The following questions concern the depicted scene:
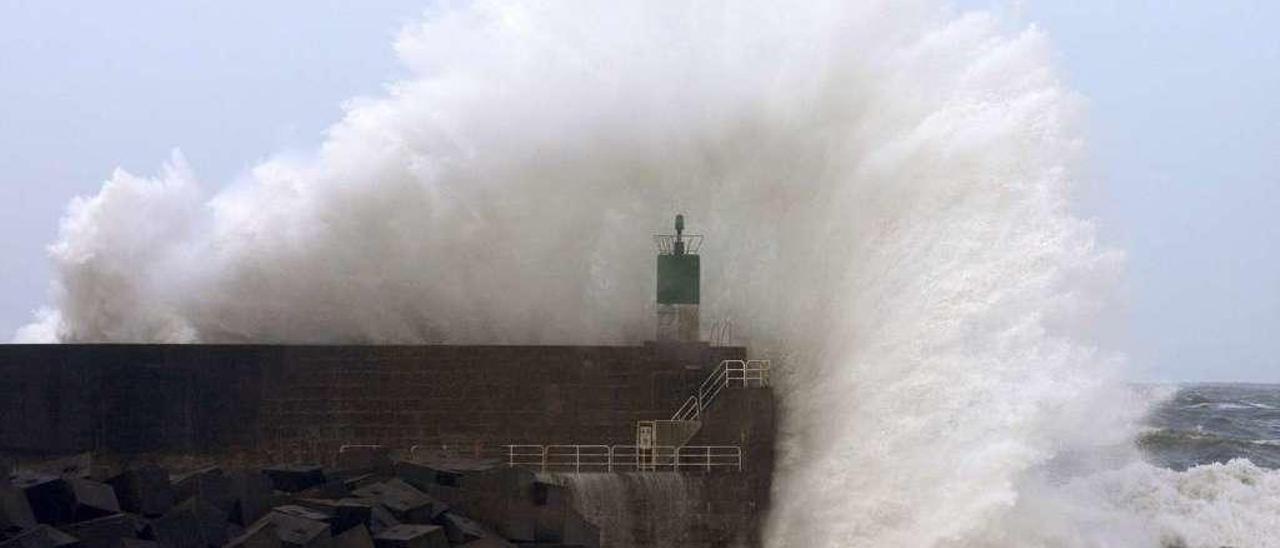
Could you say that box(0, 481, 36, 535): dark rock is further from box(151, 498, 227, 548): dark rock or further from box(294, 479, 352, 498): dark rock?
box(294, 479, 352, 498): dark rock

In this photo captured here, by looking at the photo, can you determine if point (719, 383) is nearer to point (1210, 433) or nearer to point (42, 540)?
point (42, 540)

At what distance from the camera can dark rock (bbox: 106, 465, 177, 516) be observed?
13.8 meters

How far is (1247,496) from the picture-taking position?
904 inches

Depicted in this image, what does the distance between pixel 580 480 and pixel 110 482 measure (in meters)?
3.91

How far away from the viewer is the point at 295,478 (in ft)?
47.1

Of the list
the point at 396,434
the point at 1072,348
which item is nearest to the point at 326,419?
the point at 396,434

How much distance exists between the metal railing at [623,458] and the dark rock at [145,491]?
3120 mm

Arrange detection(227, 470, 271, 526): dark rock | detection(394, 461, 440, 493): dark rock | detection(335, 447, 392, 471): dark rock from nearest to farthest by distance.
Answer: detection(227, 470, 271, 526): dark rock
detection(394, 461, 440, 493): dark rock
detection(335, 447, 392, 471): dark rock

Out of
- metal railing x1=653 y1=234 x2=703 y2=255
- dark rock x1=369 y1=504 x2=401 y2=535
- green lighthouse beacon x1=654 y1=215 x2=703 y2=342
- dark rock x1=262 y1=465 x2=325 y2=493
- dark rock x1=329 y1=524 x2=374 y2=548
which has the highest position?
metal railing x1=653 y1=234 x2=703 y2=255

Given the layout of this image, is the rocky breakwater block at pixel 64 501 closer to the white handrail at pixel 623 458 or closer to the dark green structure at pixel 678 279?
the white handrail at pixel 623 458

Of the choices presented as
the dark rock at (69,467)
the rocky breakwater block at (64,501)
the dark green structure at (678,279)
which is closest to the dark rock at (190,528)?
the rocky breakwater block at (64,501)

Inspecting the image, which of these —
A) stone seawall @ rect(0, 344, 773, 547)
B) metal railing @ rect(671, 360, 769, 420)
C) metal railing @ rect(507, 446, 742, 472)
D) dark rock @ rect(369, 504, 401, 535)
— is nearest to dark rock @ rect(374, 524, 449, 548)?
dark rock @ rect(369, 504, 401, 535)

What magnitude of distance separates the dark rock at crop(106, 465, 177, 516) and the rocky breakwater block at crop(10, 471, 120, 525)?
29 cm

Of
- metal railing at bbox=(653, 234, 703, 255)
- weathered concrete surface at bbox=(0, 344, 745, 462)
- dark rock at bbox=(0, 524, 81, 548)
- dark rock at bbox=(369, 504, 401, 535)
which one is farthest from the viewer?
metal railing at bbox=(653, 234, 703, 255)
